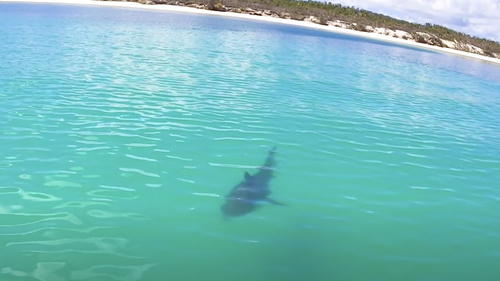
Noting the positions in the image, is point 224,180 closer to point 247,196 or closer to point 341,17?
point 247,196

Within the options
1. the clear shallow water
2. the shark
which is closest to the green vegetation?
the clear shallow water

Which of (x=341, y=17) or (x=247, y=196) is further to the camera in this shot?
(x=341, y=17)

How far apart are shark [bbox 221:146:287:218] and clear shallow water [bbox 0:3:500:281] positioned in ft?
0.63

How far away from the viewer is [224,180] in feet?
25.6

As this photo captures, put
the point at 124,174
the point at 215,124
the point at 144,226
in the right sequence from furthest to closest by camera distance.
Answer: the point at 215,124 < the point at 124,174 < the point at 144,226

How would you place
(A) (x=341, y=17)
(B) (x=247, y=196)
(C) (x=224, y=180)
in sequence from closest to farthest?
(B) (x=247, y=196) < (C) (x=224, y=180) < (A) (x=341, y=17)

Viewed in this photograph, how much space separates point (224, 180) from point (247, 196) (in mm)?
857

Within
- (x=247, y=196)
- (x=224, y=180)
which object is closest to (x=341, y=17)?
(x=224, y=180)

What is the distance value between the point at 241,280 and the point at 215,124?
6534mm

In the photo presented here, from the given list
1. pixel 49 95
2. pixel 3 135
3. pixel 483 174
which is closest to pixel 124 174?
pixel 3 135

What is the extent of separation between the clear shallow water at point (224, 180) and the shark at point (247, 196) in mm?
194

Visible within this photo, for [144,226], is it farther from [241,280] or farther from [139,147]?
[139,147]

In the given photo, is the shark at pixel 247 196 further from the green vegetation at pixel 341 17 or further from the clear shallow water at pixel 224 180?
the green vegetation at pixel 341 17

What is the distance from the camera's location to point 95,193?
6820mm
